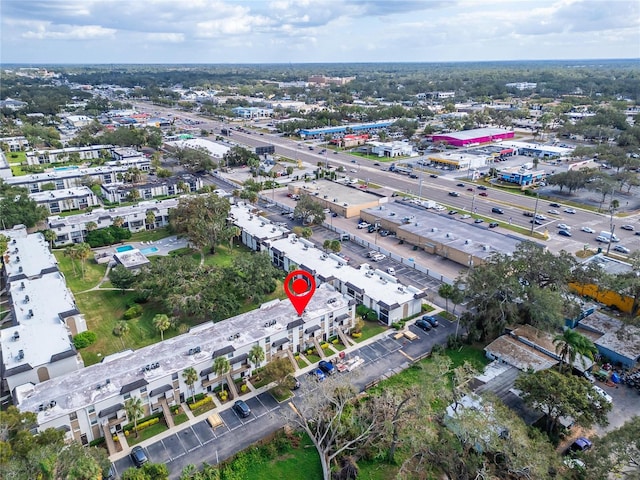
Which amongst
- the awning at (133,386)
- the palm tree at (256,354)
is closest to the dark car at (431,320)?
the palm tree at (256,354)

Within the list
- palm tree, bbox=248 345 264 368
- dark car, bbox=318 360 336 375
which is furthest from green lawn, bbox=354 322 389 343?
palm tree, bbox=248 345 264 368

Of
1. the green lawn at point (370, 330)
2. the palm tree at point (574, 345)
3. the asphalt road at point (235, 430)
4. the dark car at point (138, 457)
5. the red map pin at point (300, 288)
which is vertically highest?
the palm tree at point (574, 345)

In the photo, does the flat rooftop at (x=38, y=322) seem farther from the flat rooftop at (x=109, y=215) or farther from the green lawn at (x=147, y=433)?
the flat rooftop at (x=109, y=215)

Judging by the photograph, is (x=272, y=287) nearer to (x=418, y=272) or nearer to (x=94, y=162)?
(x=418, y=272)

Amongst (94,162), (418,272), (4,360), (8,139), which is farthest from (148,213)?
(8,139)

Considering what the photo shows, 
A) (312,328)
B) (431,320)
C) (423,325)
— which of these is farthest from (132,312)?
(431,320)

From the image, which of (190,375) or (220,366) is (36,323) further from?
(220,366)

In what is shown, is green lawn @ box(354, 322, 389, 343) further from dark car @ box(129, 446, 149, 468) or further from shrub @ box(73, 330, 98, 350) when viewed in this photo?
shrub @ box(73, 330, 98, 350)
